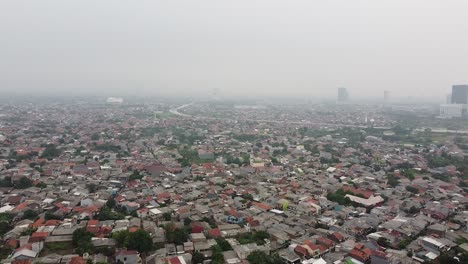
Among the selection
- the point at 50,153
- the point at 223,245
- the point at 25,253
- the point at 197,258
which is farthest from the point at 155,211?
the point at 50,153

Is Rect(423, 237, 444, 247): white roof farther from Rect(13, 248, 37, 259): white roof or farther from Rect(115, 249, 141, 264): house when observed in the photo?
Rect(13, 248, 37, 259): white roof

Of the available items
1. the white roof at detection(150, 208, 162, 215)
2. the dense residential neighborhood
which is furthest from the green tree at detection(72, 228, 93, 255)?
the white roof at detection(150, 208, 162, 215)

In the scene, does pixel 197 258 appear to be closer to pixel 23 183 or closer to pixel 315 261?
pixel 315 261

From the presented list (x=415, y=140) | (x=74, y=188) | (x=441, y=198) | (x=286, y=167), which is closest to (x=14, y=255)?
(x=74, y=188)

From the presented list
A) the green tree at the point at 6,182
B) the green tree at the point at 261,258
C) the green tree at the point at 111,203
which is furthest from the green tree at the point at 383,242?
the green tree at the point at 6,182

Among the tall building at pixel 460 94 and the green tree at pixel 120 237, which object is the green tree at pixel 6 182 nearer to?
the green tree at pixel 120 237

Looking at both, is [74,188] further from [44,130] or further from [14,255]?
[44,130]
